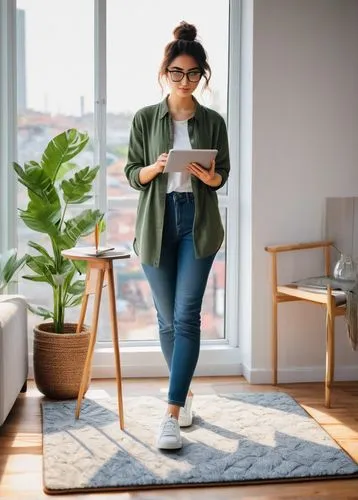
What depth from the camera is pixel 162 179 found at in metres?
3.12

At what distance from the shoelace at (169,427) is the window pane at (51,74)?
4.71 ft

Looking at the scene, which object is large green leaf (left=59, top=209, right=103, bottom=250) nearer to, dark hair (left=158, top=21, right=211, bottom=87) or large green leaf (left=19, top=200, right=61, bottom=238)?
large green leaf (left=19, top=200, right=61, bottom=238)

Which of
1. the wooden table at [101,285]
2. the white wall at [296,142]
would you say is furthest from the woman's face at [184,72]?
the white wall at [296,142]

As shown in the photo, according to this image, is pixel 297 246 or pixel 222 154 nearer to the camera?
pixel 222 154

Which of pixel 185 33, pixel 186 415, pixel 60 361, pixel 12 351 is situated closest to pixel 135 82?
pixel 185 33

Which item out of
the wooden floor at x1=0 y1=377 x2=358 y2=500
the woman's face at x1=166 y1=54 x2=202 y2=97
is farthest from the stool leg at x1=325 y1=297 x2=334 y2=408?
the woman's face at x1=166 y1=54 x2=202 y2=97

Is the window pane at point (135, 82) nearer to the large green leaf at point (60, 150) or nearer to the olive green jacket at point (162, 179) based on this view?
the large green leaf at point (60, 150)

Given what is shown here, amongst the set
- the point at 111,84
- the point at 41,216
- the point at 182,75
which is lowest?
the point at 41,216

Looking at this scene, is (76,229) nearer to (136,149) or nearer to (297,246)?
(136,149)

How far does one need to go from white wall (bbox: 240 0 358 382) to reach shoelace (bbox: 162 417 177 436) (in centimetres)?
111

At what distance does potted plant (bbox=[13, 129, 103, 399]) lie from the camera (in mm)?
3662

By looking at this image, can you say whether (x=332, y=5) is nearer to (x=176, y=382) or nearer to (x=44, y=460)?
(x=176, y=382)

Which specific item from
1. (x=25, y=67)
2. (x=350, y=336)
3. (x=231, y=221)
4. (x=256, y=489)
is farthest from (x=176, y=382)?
(x=25, y=67)

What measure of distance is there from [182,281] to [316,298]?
88 cm
